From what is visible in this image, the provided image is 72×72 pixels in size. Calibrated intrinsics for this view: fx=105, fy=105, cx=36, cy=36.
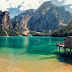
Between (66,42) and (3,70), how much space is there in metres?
34.9

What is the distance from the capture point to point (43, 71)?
30000 millimetres

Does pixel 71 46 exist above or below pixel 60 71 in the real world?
above

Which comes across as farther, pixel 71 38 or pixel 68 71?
pixel 71 38

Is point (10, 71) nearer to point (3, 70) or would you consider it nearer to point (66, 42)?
point (3, 70)

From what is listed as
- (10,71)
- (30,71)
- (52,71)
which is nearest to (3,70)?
(10,71)

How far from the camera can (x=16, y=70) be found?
30.7 metres

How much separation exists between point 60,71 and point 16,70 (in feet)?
41.6

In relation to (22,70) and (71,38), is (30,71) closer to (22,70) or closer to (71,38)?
(22,70)

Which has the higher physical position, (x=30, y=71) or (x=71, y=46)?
(x=71, y=46)

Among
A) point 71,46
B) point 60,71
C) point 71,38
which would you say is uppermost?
point 71,38

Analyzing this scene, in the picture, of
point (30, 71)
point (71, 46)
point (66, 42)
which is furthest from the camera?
point (66, 42)

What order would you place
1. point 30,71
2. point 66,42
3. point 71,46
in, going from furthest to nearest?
1. point 66,42
2. point 71,46
3. point 30,71

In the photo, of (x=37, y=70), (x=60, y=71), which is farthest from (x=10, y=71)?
(x=60, y=71)

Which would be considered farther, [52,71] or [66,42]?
[66,42]
